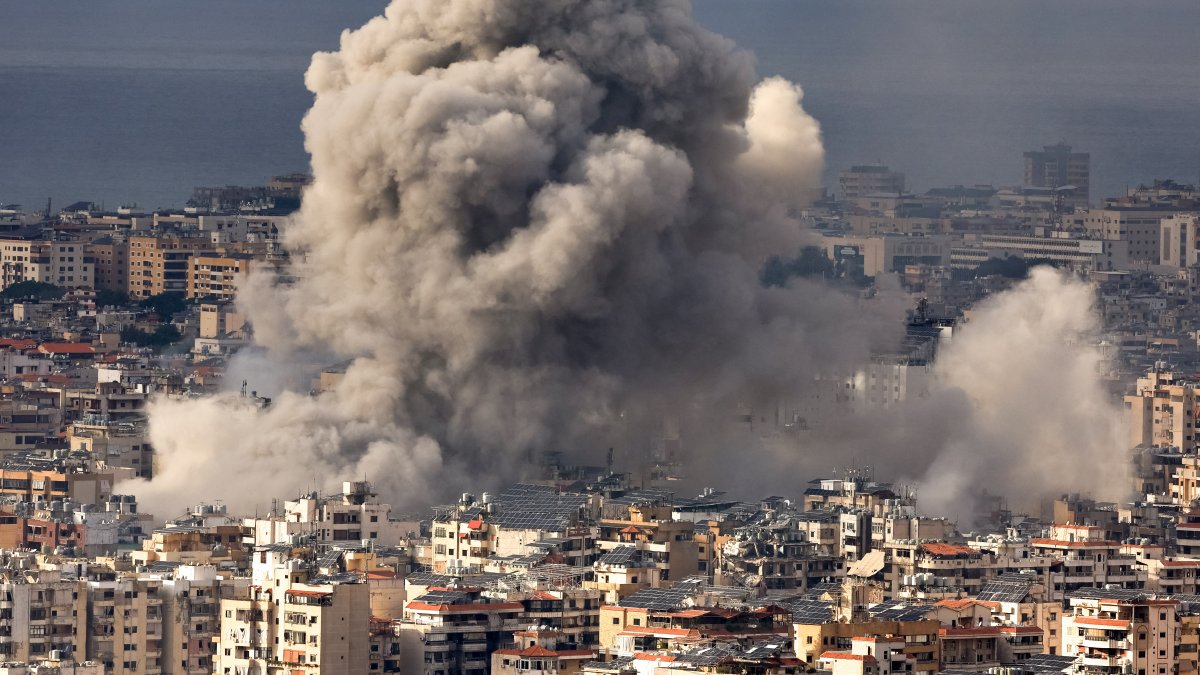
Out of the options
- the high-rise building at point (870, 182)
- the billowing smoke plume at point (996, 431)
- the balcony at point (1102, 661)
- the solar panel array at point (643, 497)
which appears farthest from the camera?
the high-rise building at point (870, 182)

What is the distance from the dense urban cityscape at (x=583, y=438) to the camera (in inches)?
1740

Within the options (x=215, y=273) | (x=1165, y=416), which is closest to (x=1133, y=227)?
(x=215, y=273)

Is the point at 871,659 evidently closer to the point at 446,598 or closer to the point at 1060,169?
the point at 446,598

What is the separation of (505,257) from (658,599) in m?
13.8

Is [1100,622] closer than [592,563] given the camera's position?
Yes

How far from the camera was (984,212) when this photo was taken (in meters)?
110

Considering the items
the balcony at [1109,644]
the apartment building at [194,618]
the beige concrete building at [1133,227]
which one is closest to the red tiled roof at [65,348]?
the beige concrete building at [1133,227]

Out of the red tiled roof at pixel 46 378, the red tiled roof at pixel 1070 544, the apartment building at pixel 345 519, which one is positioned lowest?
the red tiled roof at pixel 1070 544

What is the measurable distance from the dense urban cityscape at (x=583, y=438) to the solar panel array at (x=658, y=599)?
11 centimetres

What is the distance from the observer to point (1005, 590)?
47.1 m

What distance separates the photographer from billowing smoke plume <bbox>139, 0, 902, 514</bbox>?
194ft

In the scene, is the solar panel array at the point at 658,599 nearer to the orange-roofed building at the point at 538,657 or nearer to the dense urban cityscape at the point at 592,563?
the dense urban cityscape at the point at 592,563

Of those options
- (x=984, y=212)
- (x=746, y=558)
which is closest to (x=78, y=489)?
(x=746, y=558)

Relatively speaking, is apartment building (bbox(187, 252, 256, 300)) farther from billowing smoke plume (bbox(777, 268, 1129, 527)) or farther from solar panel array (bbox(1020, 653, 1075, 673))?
solar panel array (bbox(1020, 653, 1075, 673))
